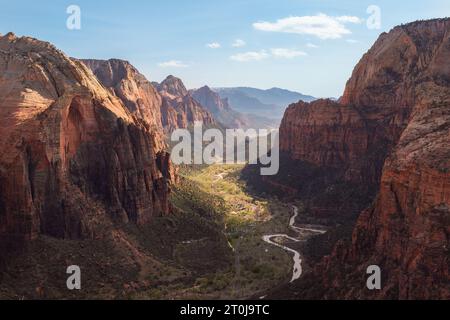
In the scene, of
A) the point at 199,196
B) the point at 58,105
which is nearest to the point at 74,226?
the point at 58,105

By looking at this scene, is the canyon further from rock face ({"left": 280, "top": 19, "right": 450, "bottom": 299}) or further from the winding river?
the winding river

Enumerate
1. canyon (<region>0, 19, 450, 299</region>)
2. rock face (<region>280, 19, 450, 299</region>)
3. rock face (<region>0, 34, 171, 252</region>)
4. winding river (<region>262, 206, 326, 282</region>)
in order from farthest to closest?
winding river (<region>262, 206, 326, 282</region>)
rock face (<region>0, 34, 171, 252</region>)
canyon (<region>0, 19, 450, 299</region>)
rock face (<region>280, 19, 450, 299</region>)

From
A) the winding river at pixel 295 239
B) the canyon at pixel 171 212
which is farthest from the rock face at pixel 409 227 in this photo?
the winding river at pixel 295 239

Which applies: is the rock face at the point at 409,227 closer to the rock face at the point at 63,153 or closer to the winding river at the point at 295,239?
the winding river at the point at 295,239

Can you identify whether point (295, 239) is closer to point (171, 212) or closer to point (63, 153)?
point (171, 212)

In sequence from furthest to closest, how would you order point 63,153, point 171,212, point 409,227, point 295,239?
point 295,239
point 171,212
point 63,153
point 409,227

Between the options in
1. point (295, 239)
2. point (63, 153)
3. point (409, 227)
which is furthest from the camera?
point (295, 239)

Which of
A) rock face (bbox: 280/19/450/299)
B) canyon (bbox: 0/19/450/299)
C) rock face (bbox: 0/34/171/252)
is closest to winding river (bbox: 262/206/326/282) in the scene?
canyon (bbox: 0/19/450/299)

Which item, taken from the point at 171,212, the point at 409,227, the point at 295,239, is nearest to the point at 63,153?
the point at 171,212
